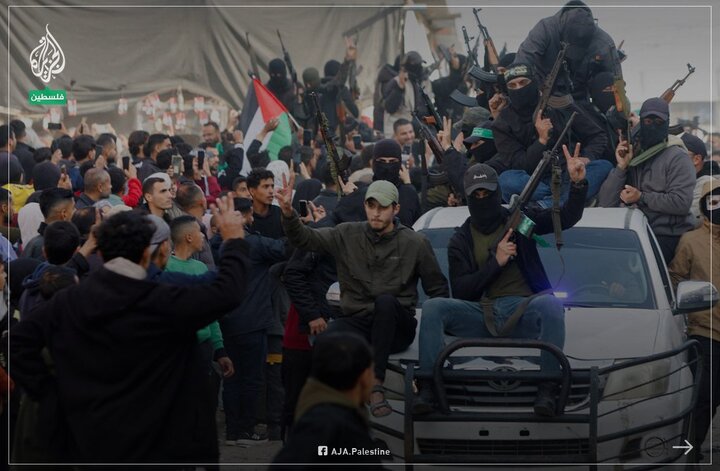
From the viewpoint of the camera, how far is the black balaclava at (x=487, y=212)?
7.50 m

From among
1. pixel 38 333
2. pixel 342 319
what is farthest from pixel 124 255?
pixel 342 319

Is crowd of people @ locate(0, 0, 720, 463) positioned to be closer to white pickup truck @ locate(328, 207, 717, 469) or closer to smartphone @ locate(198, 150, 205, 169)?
smartphone @ locate(198, 150, 205, 169)

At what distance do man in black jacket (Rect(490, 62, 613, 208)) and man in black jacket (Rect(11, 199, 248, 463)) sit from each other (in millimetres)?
4176

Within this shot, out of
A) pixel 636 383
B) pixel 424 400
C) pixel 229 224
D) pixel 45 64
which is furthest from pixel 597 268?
pixel 45 64

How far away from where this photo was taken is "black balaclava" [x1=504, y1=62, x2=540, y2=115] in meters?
9.66

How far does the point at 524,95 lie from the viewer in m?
9.65

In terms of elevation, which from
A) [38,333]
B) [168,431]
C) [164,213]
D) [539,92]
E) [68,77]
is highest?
[68,77]

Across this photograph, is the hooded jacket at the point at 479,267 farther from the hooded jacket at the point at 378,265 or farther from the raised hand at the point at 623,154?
the raised hand at the point at 623,154

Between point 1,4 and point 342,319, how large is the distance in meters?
12.9

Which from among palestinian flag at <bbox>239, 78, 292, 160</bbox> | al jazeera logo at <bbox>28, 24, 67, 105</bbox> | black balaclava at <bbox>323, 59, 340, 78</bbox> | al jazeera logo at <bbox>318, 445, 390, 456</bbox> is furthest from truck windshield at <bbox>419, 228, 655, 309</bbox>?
black balaclava at <bbox>323, 59, 340, 78</bbox>

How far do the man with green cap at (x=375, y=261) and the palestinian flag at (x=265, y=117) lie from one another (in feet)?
22.0

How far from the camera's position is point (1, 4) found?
18.6 metres

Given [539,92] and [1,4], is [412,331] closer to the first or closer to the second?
[539,92]

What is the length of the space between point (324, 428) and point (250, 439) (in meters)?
5.50
